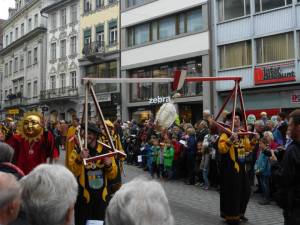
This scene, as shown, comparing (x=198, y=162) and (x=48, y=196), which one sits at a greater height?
(x=48, y=196)

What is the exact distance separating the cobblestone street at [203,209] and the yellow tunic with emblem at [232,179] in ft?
1.08

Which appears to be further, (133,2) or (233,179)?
(133,2)

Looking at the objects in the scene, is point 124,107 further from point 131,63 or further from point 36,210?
point 36,210

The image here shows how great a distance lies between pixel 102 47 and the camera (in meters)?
35.6

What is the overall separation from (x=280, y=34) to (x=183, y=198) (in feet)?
50.2

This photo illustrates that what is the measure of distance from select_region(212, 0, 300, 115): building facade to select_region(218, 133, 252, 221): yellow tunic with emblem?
1531 cm

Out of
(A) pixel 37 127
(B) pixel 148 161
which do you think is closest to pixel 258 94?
(B) pixel 148 161

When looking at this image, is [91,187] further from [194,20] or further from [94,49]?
[94,49]

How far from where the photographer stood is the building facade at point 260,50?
2289cm

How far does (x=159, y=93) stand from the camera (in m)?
30.1

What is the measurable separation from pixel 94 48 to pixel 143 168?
20.7 metres

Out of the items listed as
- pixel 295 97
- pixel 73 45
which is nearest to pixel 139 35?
pixel 73 45

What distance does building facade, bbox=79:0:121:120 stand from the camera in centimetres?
3412

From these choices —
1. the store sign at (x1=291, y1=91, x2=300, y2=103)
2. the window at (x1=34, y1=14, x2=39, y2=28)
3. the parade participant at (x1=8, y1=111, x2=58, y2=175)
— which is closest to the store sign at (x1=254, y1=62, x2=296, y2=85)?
the store sign at (x1=291, y1=91, x2=300, y2=103)
